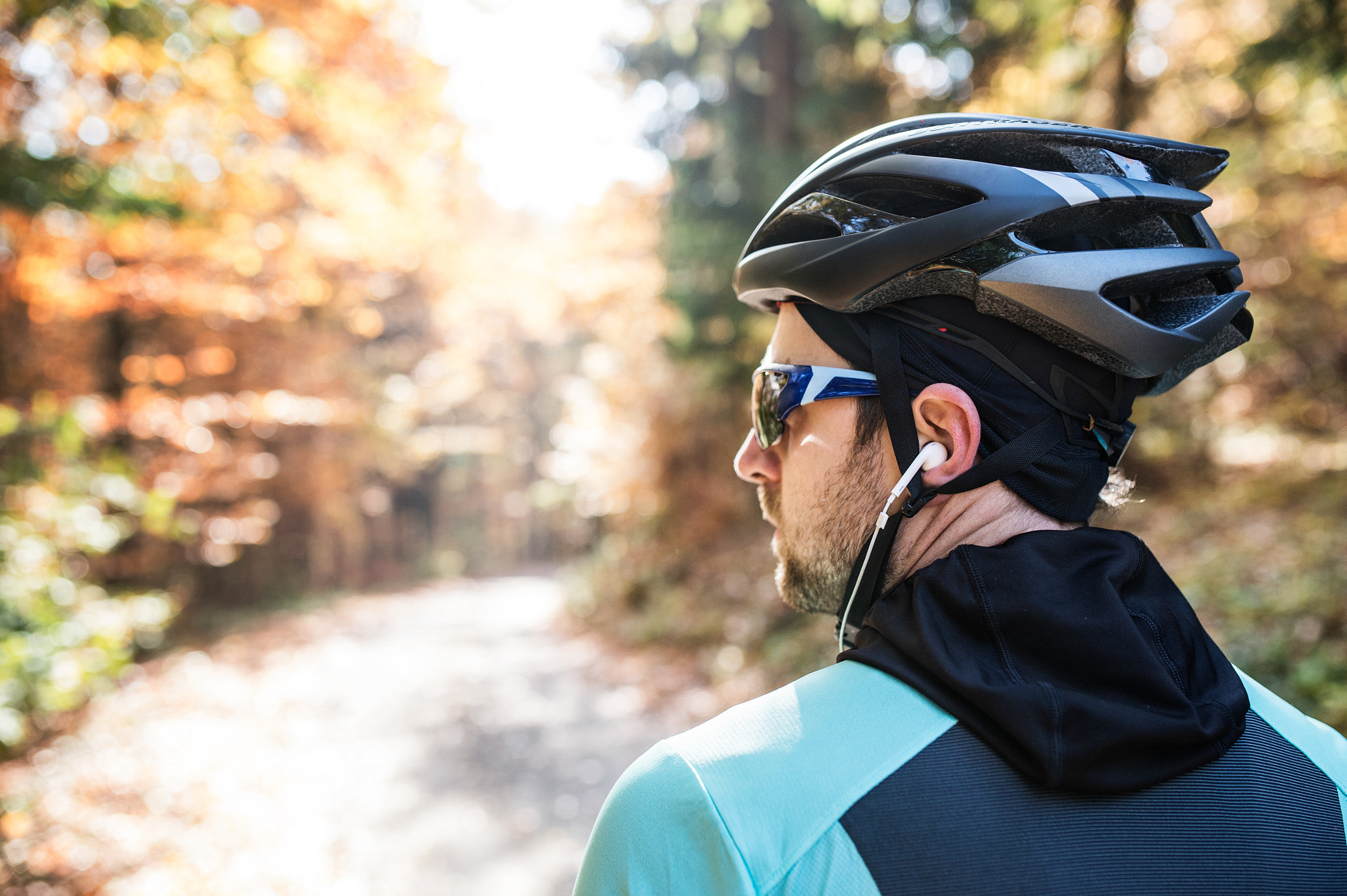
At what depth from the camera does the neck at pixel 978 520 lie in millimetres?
1325

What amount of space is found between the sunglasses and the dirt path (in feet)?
13.8

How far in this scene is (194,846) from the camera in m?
4.93

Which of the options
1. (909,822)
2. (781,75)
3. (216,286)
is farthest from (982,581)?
(781,75)

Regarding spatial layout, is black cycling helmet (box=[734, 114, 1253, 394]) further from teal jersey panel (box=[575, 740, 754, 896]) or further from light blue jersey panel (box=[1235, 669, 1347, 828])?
teal jersey panel (box=[575, 740, 754, 896])

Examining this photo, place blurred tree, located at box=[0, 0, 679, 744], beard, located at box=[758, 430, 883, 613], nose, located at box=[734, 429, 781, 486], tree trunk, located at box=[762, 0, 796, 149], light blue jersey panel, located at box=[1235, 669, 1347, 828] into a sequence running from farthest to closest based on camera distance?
tree trunk, located at box=[762, 0, 796, 149] → blurred tree, located at box=[0, 0, 679, 744] → nose, located at box=[734, 429, 781, 486] → beard, located at box=[758, 430, 883, 613] → light blue jersey panel, located at box=[1235, 669, 1347, 828]

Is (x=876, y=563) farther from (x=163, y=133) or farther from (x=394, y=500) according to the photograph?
(x=394, y=500)

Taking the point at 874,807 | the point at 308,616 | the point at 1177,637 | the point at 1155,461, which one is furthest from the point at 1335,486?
the point at 308,616

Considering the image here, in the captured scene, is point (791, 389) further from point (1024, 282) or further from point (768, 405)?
point (1024, 282)

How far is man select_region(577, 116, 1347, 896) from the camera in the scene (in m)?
0.94

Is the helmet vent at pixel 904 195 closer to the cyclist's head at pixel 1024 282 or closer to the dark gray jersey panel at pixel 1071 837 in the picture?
the cyclist's head at pixel 1024 282

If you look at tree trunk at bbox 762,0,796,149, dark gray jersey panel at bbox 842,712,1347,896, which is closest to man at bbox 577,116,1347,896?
dark gray jersey panel at bbox 842,712,1347,896

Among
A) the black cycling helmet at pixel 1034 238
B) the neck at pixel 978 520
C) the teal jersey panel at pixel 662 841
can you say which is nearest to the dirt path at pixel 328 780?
the teal jersey panel at pixel 662 841

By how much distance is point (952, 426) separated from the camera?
1332 millimetres

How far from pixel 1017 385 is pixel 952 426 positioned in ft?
0.51
